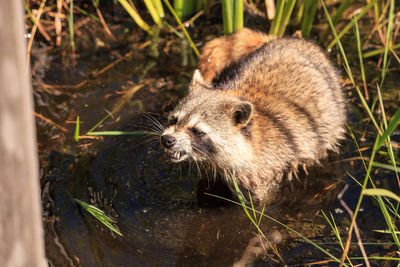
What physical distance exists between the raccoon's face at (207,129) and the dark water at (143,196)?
619mm

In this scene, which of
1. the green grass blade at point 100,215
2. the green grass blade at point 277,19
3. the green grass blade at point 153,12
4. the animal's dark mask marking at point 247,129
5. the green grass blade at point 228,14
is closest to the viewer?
the green grass blade at point 100,215

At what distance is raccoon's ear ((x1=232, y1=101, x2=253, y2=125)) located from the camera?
3994 mm

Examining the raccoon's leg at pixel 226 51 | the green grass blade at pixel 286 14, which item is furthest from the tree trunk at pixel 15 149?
the green grass blade at pixel 286 14

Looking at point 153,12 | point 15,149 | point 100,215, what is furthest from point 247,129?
point 15,149

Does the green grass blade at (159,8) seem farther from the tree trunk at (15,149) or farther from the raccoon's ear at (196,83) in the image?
the tree trunk at (15,149)

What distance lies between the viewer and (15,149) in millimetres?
1303

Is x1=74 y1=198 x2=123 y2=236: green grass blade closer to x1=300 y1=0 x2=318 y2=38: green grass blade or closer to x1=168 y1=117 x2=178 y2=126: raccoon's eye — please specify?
x1=168 y1=117 x2=178 y2=126: raccoon's eye

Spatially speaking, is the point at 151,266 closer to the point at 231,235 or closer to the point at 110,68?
the point at 231,235

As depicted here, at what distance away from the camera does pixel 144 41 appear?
6344 mm

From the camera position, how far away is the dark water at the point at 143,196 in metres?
3.92

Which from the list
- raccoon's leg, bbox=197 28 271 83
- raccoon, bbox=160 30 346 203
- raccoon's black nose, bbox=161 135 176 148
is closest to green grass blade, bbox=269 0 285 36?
raccoon's leg, bbox=197 28 271 83

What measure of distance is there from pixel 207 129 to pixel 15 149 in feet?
9.24

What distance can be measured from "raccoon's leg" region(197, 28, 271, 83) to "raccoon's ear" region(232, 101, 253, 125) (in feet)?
4.44

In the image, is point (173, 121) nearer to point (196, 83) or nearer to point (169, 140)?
point (169, 140)
